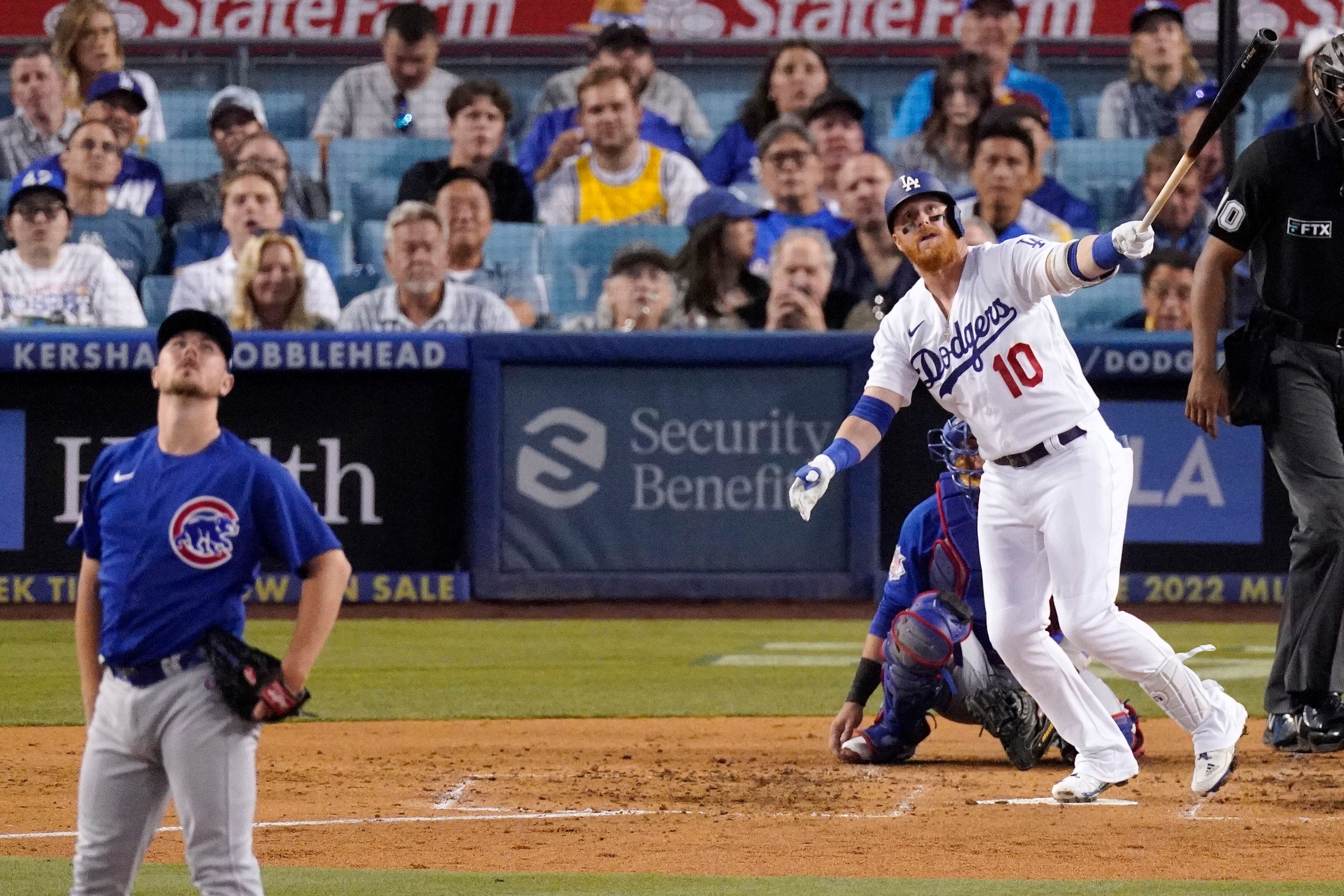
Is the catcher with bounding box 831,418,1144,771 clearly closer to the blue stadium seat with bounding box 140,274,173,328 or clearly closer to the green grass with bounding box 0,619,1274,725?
the green grass with bounding box 0,619,1274,725

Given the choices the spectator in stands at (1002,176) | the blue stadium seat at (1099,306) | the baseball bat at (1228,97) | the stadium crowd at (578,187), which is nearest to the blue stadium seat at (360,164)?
the stadium crowd at (578,187)

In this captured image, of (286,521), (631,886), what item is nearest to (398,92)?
(631,886)

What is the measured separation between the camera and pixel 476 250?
11336 mm

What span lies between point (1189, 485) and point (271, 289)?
519cm

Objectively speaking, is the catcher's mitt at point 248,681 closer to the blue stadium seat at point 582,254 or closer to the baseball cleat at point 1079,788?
the baseball cleat at point 1079,788

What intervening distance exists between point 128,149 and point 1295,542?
28.3 feet

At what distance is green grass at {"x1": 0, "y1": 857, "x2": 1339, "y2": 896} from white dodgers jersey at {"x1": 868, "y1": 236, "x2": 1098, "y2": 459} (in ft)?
4.31

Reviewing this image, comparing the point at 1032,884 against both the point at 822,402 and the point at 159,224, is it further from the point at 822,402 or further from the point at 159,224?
the point at 159,224

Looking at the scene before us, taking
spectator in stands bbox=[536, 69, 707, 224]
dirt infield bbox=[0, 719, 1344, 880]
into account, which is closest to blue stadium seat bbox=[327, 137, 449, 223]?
spectator in stands bbox=[536, 69, 707, 224]

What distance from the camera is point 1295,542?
5914 mm

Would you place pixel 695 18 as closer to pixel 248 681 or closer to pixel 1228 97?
pixel 1228 97

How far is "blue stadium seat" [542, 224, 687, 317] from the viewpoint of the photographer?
11.7 meters

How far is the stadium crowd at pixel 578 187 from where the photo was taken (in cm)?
1080

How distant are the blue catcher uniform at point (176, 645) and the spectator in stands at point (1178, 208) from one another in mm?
8772
